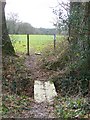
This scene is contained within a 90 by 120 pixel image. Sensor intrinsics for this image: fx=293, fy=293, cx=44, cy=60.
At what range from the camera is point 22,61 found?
3.12m

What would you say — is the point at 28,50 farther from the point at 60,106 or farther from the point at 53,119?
the point at 53,119

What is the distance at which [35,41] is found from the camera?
9.48ft

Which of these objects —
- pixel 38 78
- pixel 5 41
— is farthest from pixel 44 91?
pixel 5 41

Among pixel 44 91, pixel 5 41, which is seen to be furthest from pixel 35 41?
pixel 44 91

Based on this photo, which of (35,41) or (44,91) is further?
(35,41)

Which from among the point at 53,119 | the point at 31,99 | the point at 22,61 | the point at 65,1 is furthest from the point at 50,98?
the point at 65,1

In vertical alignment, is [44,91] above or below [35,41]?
below

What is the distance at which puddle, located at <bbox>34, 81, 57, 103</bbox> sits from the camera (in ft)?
8.16

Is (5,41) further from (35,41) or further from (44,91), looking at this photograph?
(44,91)

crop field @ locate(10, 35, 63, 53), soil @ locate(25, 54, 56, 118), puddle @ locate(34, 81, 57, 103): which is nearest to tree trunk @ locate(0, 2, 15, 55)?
crop field @ locate(10, 35, 63, 53)

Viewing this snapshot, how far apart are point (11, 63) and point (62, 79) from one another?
0.58 m

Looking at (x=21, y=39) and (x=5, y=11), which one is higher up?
(x=5, y=11)

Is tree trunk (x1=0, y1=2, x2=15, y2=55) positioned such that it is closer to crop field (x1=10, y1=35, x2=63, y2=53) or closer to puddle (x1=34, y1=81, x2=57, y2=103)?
crop field (x1=10, y1=35, x2=63, y2=53)

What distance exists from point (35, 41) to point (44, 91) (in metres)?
0.52
